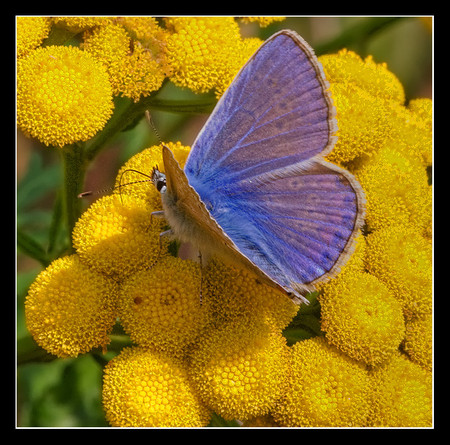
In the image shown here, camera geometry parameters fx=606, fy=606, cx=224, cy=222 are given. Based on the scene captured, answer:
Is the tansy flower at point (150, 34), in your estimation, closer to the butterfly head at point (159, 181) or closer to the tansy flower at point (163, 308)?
the butterfly head at point (159, 181)

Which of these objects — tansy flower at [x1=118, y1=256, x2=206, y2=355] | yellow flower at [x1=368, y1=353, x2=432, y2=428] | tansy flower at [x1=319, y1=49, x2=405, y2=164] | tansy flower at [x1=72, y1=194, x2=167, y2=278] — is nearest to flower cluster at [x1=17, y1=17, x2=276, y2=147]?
tansy flower at [x1=72, y1=194, x2=167, y2=278]

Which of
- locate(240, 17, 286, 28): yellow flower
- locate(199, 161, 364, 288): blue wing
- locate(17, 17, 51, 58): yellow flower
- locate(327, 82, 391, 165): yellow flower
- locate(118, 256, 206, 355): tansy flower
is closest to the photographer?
locate(199, 161, 364, 288): blue wing

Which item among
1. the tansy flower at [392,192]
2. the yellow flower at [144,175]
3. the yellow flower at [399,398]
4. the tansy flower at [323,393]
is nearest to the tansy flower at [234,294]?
the tansy flower at [323,393]

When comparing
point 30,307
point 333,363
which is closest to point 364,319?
point 333,363

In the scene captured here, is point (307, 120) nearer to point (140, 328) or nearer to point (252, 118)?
point (252, 118)

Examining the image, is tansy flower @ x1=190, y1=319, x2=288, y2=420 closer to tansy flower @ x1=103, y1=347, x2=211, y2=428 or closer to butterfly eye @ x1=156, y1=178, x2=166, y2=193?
tansy flower @ x1=103, y1=347, x2=211, y2=428

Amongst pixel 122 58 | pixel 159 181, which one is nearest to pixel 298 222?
pixel 159 181
